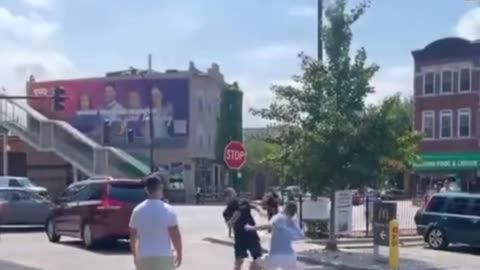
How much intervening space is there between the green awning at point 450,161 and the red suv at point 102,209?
1686 inches

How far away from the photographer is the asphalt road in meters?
20.0

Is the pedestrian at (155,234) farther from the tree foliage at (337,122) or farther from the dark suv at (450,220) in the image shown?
the dark suv at (450,220)

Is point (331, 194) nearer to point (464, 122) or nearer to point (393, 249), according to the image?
point (393, 249)

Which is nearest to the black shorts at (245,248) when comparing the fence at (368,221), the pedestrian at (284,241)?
the pedestrian at (284,241)

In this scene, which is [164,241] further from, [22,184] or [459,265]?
[22,184]

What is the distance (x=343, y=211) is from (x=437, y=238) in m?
3.62

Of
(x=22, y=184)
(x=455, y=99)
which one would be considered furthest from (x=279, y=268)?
(x=455, y=99)

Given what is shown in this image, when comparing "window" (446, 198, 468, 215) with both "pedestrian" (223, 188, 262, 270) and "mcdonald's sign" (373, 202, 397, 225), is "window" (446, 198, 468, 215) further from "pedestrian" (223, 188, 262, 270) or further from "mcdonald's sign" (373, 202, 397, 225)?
"pedestrian" (223, 188, 262, 270)

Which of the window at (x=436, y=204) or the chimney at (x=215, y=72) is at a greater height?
the chimney at (x=215, y=72)

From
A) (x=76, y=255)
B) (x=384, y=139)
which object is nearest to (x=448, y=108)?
(x=384, y=139)

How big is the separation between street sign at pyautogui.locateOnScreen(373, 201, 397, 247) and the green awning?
43708mm

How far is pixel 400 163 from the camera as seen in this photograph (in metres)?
23.9

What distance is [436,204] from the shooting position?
27.3 m

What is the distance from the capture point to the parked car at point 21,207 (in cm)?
3000
